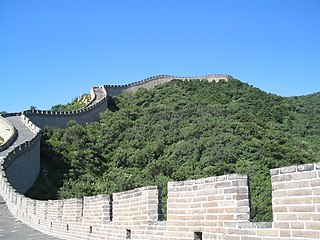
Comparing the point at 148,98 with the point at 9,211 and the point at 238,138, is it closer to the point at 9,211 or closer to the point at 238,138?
the point at 238,138

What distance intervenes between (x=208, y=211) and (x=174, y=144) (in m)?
A: 43.0

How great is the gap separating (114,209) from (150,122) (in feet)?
157

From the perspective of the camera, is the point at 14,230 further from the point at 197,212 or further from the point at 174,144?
the point at 174,144

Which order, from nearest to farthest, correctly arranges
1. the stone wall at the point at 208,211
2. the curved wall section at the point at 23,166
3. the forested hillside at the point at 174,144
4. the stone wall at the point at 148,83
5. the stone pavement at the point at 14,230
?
the stone wall at the point at 208,211, the stone pavement at the point at 14,230, the curved wall section at the point at 23,166, the forested hillside at the point at 174,144, the stone wall at the point at 148,83

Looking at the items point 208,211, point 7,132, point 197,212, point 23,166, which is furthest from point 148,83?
point 208,211

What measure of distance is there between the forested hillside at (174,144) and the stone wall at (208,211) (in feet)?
59.3

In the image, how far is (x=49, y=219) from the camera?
1489 cm

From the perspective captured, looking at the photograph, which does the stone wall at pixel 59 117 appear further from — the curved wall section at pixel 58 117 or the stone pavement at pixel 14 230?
the stone pavement at pixel 14 230

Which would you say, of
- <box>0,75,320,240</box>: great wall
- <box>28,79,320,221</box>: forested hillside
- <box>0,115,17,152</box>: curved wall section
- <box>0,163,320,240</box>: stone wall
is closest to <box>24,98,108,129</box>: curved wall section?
<box>28,79,320,221</box>: forested hillside

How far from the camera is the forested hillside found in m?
38.5

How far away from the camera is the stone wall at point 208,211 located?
466 cm

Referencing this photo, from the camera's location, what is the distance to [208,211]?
20.5ft

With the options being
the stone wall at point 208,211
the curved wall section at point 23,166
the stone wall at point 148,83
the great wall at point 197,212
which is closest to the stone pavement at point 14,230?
the great wall at point 197,212

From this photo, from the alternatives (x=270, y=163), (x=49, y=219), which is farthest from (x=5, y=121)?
Answer: (x=49, y=219)
